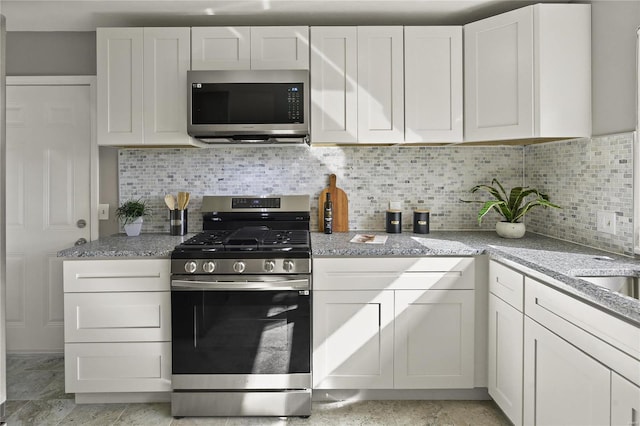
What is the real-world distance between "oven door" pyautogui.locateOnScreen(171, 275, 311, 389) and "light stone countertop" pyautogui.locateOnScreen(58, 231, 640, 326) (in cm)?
27

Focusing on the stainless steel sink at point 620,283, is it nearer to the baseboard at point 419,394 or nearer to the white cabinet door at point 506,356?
the white cabinet door at point 506,356

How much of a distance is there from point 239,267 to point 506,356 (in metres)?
1.40

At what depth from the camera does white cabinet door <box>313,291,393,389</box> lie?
2322 millimetres

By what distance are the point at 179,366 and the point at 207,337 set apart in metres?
0.22

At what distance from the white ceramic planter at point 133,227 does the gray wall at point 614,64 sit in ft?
8.94

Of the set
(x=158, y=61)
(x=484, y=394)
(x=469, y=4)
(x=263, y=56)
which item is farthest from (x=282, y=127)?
(x=484, y=394)

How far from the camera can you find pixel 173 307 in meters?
2.25

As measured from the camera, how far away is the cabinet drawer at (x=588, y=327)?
1.25 meters

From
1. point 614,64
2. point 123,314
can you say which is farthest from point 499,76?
point 123,314

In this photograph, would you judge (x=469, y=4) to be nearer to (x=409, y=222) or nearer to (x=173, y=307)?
(x=409, y=222)

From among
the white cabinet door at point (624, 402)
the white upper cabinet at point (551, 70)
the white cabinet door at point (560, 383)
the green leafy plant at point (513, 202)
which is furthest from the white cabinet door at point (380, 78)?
the white cabinet door at point (624, 402)

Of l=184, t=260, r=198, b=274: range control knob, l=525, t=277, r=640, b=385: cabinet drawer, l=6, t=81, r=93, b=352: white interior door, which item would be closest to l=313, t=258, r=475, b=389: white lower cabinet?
l=525, t=277, r=640, b=385: cabinet drawer

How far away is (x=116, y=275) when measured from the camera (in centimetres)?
230

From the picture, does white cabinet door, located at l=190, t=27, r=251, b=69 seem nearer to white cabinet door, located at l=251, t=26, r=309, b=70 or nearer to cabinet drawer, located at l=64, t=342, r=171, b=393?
white cabinet door, located at l=251, t=26, r=309, b=70
